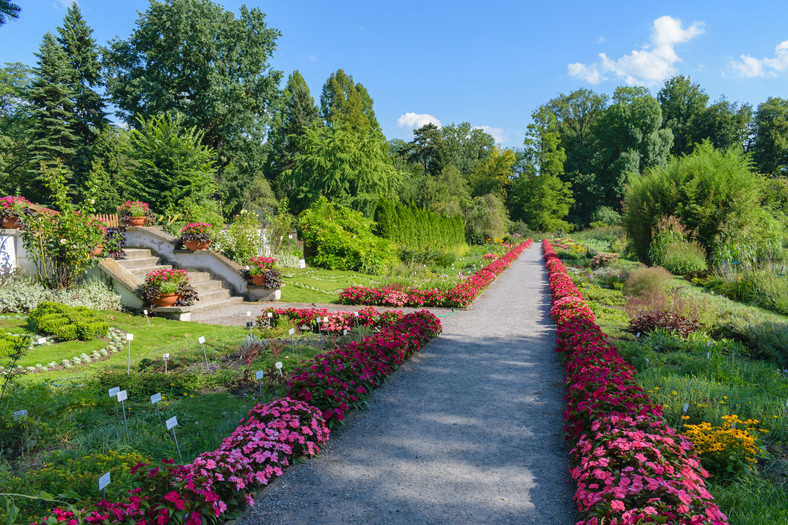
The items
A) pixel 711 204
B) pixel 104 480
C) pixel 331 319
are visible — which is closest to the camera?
pixel 104 480

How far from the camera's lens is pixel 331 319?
7.27 m

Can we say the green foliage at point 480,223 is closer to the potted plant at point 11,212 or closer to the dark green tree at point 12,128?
the potted plant at point 11,212

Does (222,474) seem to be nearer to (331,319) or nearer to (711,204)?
(331,319)

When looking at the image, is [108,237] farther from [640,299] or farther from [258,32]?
[258,32]

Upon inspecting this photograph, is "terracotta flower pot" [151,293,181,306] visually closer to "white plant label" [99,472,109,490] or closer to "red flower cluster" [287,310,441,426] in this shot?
"red flower cluster" [287,310,441,426]

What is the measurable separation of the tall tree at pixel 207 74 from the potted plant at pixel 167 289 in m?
20.0

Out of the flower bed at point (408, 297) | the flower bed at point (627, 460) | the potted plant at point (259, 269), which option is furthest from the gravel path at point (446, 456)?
the potted plant at point (259, 269)

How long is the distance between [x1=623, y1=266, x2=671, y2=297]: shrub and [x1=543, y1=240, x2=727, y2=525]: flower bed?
6798 millimetres

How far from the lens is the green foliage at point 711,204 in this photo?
13281mm

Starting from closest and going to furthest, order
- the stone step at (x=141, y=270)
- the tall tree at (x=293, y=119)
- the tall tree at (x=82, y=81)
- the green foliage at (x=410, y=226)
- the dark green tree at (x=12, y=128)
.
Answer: the stone step at (x=141, y=270) < the green foliage at (x=410, y=226) < the tall tree at (x=82, y=81) < the dark green tree at (x=12, y=128) < the tall tree at (x=293, y=119)

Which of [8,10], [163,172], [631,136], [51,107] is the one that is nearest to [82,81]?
[51,107]

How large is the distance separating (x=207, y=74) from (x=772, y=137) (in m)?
54.6

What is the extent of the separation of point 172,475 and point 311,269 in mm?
13297

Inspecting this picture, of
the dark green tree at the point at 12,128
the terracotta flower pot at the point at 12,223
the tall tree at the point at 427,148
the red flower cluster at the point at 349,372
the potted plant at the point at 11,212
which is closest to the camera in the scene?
the red flower cluster at the point at 349,372
